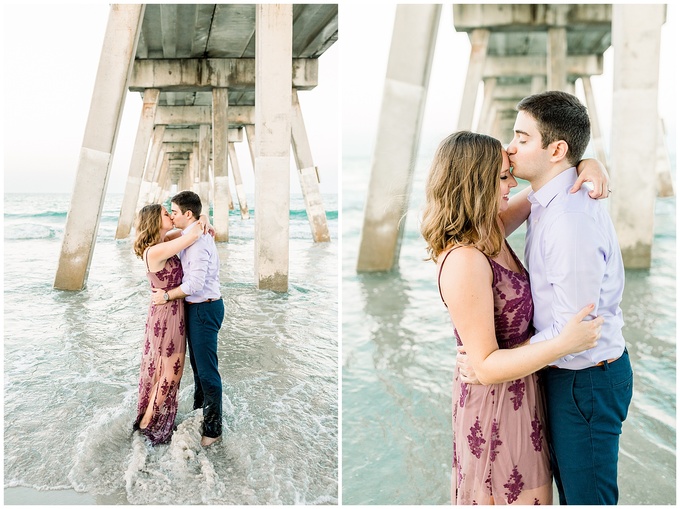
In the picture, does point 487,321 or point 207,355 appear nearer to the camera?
point 487,321

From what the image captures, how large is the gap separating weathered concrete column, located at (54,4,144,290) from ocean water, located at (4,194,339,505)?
0.32m

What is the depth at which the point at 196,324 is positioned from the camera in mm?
3600

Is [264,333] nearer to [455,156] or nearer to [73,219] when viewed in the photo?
[73,219]

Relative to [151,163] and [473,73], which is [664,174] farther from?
[151,163]

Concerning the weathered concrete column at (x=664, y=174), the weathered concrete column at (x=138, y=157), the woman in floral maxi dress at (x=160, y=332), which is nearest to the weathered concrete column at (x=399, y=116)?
the woman in floral maxi dress at (x=160, y=332)

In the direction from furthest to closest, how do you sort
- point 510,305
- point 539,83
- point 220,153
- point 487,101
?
point 539,83 < point 487,101 < point 220,153 < point 510,305

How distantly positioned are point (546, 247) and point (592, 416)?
1.63 ft

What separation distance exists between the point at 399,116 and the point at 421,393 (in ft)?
15.5

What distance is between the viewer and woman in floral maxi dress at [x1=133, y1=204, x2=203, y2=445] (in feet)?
11.5

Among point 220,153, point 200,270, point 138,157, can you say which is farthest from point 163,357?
point 138,157

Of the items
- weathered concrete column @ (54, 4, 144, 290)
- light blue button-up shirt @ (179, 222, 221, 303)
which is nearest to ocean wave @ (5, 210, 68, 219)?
weathered concrete column @ (54, 4, 144, 290)

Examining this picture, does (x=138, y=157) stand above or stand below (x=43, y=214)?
above

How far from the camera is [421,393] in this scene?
4156 mm

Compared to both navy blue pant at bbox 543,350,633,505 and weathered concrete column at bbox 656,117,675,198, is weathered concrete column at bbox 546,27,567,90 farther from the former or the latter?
navy blue pant at bbox 543,350,633,505
